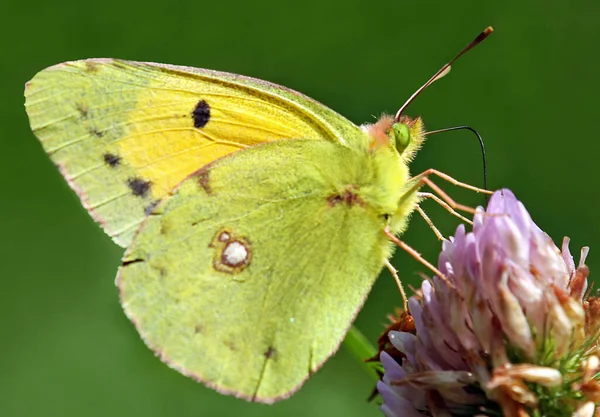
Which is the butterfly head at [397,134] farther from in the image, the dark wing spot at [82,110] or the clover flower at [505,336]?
the dark wing spot at [82,110]

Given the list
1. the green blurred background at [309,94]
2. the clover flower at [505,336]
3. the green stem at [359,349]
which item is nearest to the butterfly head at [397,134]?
the clover flower at [505,336]

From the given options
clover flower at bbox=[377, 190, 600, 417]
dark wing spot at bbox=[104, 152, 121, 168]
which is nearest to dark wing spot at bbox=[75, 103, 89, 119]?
dark wing spot at bbox=[104, 152, 121, 168]

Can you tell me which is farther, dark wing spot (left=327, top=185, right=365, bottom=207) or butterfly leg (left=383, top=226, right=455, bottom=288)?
dark wing spot (left=327, top=185, right=365, bottom=207)

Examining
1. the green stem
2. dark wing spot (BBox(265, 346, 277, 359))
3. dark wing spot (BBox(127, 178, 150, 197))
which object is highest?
dark wing spot (BBox(127, 178, 150, 197))

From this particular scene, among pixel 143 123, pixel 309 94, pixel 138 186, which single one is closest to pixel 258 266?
pixel 138 186

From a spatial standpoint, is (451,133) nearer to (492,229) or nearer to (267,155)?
(267,155)

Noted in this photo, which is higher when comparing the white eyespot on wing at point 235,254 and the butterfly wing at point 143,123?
the butterfly wing at point 143,123

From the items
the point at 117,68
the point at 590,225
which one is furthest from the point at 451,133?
the point at 117,68

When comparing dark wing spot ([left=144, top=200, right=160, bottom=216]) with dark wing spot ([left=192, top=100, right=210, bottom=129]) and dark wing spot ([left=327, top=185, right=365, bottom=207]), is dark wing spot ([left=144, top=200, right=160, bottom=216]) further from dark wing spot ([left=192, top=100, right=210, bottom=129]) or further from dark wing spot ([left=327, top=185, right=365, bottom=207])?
dark wing spot ([left=327, top=185, right=365, bottom=207])
